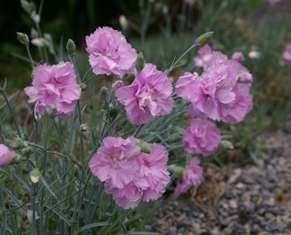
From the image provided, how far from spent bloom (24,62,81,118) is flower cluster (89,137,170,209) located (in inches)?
4.9

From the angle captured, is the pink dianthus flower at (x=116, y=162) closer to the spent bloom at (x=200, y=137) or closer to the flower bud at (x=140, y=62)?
the flower bud at (x=140, y=62)

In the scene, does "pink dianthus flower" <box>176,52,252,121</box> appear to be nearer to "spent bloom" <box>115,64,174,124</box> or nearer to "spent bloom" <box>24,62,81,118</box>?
"spent bloom" <box>115,64,174,124</box>

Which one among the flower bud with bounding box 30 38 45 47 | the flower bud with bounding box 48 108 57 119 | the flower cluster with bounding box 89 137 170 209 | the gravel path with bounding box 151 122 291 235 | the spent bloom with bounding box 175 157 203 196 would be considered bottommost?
the gravel path with bounding box 151 122 291 235

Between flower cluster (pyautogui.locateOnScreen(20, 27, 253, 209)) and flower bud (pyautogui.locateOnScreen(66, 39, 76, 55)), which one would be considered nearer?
flower cluster (pyautogui.locateOnScreen(20, 27, 253, 209))

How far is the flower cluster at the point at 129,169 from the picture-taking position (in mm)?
1104

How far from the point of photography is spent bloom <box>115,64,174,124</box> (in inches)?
43.6

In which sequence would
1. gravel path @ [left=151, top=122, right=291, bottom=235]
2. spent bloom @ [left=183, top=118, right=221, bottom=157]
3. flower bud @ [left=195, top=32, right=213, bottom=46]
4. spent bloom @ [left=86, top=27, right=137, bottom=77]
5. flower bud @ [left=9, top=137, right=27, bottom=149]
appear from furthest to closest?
gravel path @ [left=151, top=122, right=291, bottom=235], spent bloom @ [left=183, top=118, right=221, bottom=157], flower bud @ [left=195, top=32, right=213, bottom=46], spent bloom @ [left=86, top=27, right=137, bottom=77], flower bud @ [left=9, top=137, right=27, bottom=149]

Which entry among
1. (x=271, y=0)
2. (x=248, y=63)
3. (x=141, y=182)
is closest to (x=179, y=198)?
(x=141, y=182)

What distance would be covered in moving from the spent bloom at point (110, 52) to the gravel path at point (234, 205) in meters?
0.71

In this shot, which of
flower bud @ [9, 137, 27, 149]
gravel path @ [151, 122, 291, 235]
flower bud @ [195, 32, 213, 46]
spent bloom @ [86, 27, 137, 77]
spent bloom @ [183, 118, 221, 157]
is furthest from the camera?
gravel path @ [151, 122, 291, 235]

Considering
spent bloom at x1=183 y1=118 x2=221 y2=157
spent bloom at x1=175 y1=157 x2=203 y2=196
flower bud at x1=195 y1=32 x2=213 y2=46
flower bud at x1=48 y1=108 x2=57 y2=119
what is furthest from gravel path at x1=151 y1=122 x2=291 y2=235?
flower bud at x1=48 y1=108 x2=57 y2=119

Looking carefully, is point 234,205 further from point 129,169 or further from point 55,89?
point 55,89

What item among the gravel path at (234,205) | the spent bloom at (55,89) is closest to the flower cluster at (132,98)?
the spent bloom at (55,89)

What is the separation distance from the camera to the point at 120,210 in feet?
4.95
